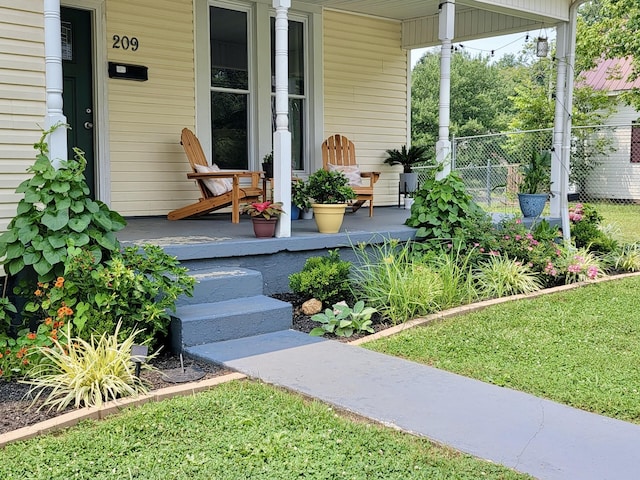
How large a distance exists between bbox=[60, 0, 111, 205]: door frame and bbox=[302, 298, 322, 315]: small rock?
262 cm

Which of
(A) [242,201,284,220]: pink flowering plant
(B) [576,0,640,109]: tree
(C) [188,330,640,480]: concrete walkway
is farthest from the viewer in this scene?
(B) [576,0,640,109]: tree

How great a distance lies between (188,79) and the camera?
22.1 ft

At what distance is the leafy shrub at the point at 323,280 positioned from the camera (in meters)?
4.79

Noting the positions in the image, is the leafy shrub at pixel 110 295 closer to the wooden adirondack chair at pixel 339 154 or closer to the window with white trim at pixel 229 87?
the window with white trim at pixel 229 87

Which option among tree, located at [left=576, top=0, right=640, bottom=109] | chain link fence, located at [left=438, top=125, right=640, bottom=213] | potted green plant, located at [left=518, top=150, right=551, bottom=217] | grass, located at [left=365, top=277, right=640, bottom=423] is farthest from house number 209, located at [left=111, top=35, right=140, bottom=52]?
chain link fence, located at [left=438, top=125, right=640, bottom=213]

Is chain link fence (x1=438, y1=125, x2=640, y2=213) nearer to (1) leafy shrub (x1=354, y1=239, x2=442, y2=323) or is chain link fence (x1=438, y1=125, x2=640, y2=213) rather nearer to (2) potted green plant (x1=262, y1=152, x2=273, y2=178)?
(2) potted green plant (x1=262, y1=152, x2=273, y2=178)

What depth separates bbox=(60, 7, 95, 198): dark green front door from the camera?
597 centimetres

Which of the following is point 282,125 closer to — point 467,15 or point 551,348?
point 551,348

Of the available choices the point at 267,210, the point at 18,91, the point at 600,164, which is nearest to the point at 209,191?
the point at 267,210

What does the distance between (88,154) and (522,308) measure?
421cm

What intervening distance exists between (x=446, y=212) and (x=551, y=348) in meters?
2.19

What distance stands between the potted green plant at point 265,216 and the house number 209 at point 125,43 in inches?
94.9

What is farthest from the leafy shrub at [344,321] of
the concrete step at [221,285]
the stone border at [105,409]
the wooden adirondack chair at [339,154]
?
the wooden adirondack chair at [339,154]

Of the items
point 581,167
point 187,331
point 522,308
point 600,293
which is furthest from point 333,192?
point 581,167
